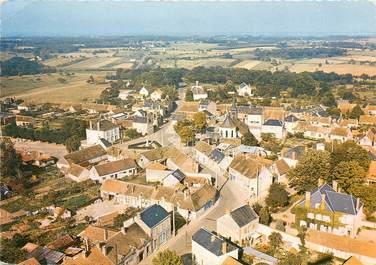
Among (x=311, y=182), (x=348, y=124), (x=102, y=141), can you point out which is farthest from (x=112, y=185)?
(x=348, y=124)

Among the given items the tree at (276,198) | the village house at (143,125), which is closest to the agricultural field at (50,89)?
the village house at (143,125)

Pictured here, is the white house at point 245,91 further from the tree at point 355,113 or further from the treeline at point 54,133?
the treeline at point 54,133

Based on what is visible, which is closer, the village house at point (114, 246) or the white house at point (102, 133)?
the village house at point (114, 246)

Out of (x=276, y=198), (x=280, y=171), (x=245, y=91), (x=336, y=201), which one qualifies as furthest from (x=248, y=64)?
(x=336, y=201)

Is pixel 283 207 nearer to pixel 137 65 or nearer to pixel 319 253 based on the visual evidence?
pixel 319 253

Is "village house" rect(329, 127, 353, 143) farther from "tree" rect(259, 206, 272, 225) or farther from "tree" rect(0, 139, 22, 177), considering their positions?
"tree" rect(0, 139, 22, 177)

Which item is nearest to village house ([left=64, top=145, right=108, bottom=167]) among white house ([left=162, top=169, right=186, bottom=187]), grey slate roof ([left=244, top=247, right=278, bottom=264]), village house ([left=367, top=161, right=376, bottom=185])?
white house ([left=162, top=169, right=186, bottom=187])
